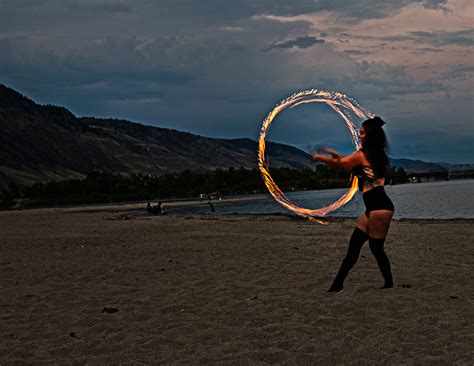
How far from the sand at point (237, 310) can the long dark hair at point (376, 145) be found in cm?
220

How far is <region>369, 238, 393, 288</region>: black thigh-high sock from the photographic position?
33.3 ft

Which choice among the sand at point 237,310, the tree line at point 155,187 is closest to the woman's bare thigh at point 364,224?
the sand at point 237,310

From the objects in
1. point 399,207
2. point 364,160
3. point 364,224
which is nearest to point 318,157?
point 364,160

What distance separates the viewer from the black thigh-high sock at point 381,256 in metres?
10.1

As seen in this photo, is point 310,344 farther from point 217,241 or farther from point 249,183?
point 249,183

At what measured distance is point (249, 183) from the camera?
143250 mm

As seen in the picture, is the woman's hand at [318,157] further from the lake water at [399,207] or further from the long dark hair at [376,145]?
the lake water at [399,207]

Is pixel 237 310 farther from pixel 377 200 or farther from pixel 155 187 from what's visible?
pixel 155 187

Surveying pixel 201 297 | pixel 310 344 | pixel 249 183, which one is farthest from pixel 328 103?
pixel 249 183

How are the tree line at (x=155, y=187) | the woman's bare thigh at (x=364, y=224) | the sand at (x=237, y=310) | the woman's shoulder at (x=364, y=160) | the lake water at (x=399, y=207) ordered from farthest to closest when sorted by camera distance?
the tree line at (x=155, y=187), the lake water at (x=399, y=207), the woman's bare thigh at (x=364, y=224), the woman's shoulder at (x=364, y=160), the sand at (x=237, y=310)

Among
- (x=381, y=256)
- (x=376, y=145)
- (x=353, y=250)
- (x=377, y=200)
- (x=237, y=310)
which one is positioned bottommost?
(x=237, y=310)

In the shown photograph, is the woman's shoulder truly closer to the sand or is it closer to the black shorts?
the black shorts

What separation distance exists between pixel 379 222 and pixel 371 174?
2.65ft

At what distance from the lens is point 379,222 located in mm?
9977
